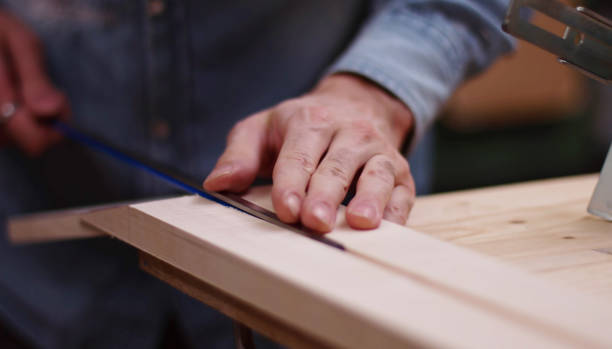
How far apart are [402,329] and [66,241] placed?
2.74 feet

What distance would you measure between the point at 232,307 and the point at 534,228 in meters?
0.33

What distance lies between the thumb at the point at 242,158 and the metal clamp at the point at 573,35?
0.93ft

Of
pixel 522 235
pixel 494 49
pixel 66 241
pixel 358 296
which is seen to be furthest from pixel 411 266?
pixel 66 241

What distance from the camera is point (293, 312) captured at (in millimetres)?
344

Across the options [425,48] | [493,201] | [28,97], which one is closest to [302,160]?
[493,201]

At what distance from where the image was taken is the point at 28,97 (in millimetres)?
925

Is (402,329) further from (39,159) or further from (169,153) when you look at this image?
(39,159)

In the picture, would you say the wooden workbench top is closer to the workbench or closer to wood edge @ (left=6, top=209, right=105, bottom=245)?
the workbench

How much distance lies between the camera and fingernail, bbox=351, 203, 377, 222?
453mm

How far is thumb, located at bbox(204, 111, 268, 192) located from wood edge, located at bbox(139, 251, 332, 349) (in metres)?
0.10

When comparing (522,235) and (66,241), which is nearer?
(522,235)

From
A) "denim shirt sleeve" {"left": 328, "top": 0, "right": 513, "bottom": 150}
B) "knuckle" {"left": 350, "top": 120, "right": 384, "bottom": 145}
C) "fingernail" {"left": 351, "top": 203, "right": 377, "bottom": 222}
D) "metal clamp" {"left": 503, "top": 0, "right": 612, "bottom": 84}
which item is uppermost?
"metal clamp" {"left": 503, "top": 0, "right": 612, "bottom": 84}

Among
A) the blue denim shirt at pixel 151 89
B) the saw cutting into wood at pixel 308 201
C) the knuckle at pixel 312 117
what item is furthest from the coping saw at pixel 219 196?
the blue denim shirt at pixel 151 89

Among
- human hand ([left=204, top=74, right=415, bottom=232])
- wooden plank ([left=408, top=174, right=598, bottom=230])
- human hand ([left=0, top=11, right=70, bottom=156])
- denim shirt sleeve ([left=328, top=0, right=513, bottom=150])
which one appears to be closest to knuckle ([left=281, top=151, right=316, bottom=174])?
human hand ([left=204, top=74, right=415, bottom=232])
